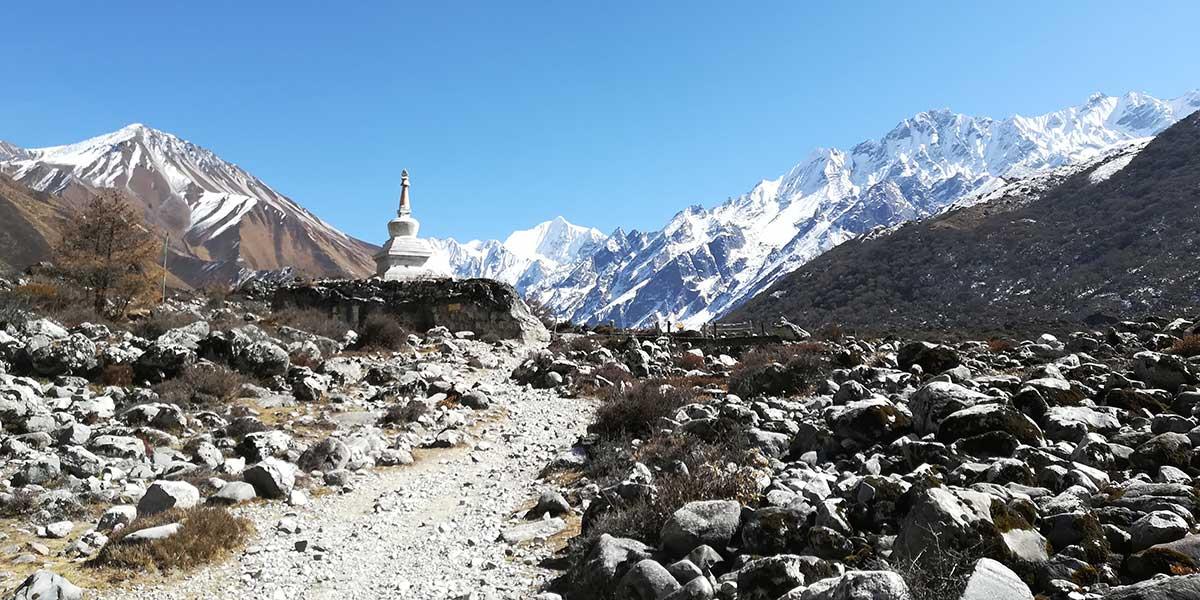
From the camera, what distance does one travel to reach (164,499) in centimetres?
770

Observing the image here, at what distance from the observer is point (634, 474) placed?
8.44 metres

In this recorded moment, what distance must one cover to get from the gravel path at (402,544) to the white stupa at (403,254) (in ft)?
78.8

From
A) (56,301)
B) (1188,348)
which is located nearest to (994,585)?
(1188,348)

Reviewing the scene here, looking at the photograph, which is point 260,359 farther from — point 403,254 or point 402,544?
point 403,254

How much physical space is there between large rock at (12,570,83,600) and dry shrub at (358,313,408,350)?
1859cm

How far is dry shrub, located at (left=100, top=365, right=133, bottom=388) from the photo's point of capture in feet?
47.4

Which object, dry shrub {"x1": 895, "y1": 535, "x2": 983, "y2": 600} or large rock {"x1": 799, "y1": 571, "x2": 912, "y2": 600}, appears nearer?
large rock {"x1": 799, "y1": 571, "x2": 912, "y2": 600}

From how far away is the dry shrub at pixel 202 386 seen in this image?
13617 millimetres

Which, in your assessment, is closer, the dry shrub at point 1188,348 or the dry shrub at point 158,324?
the dry shrub at point 1188,348

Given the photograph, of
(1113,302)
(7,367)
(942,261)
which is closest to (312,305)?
(7,367)

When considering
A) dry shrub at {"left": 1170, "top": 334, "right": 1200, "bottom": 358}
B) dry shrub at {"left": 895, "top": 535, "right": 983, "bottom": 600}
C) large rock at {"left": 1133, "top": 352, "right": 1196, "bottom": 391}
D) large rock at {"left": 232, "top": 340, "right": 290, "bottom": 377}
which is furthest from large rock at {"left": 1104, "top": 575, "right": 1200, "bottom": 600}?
large rock at {"left": 232, "top": 340, "right": 290, "bottom": 377}

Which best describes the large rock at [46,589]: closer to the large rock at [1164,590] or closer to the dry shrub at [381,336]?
the large rock at [1164,590]

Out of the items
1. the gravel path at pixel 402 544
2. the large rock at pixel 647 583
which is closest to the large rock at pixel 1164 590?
the large rock at pixel 647 583

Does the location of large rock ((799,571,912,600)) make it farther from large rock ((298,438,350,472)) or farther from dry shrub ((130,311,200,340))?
dry shrub ((130,311,200,340))
